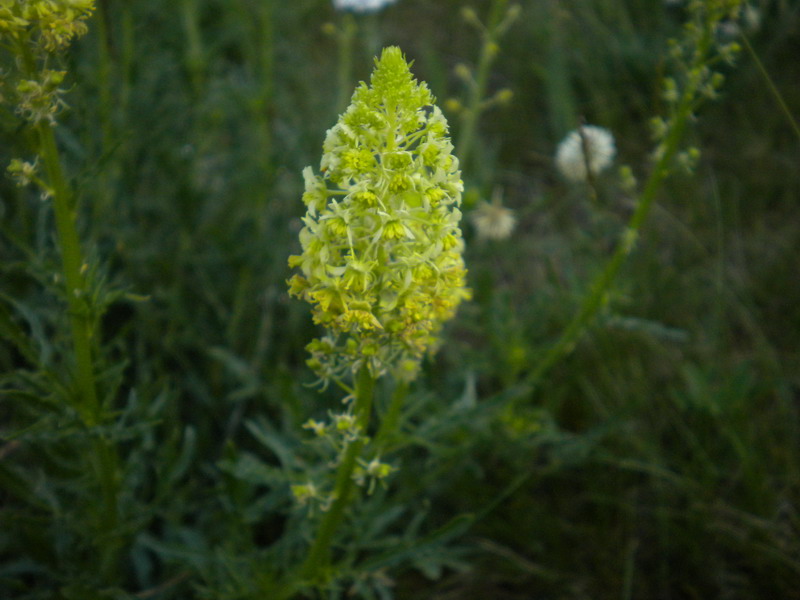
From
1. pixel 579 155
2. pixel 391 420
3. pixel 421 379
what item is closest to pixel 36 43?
pixel 391 420

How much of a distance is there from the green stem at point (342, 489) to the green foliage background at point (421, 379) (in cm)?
16

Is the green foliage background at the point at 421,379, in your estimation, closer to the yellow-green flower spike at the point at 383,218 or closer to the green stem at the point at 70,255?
the green stem at the point at 70,255

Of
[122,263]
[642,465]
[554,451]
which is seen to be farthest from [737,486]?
[122,263]

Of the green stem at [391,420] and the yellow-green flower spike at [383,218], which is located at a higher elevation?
the yellow-green flower spike at [383,218]

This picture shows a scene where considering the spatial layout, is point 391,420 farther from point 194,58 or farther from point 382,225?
point 194,58

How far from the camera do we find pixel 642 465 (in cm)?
296

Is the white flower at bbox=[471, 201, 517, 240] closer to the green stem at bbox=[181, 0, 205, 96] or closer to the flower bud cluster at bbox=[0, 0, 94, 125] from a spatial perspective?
the green stem at bbox=[181, 0, 205, 96]

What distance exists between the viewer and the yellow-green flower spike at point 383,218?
5.37ft

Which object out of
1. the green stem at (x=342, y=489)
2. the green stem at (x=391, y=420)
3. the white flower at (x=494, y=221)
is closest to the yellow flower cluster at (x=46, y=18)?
the green stem at (x=342, y=489)

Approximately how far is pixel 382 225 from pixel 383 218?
0.09ft

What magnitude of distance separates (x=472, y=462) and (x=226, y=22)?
3.69 m

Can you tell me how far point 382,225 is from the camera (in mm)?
1671

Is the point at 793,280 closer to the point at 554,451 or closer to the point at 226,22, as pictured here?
the point at 554,451

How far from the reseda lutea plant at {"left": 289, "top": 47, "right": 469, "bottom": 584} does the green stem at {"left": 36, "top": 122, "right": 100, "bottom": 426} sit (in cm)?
69
